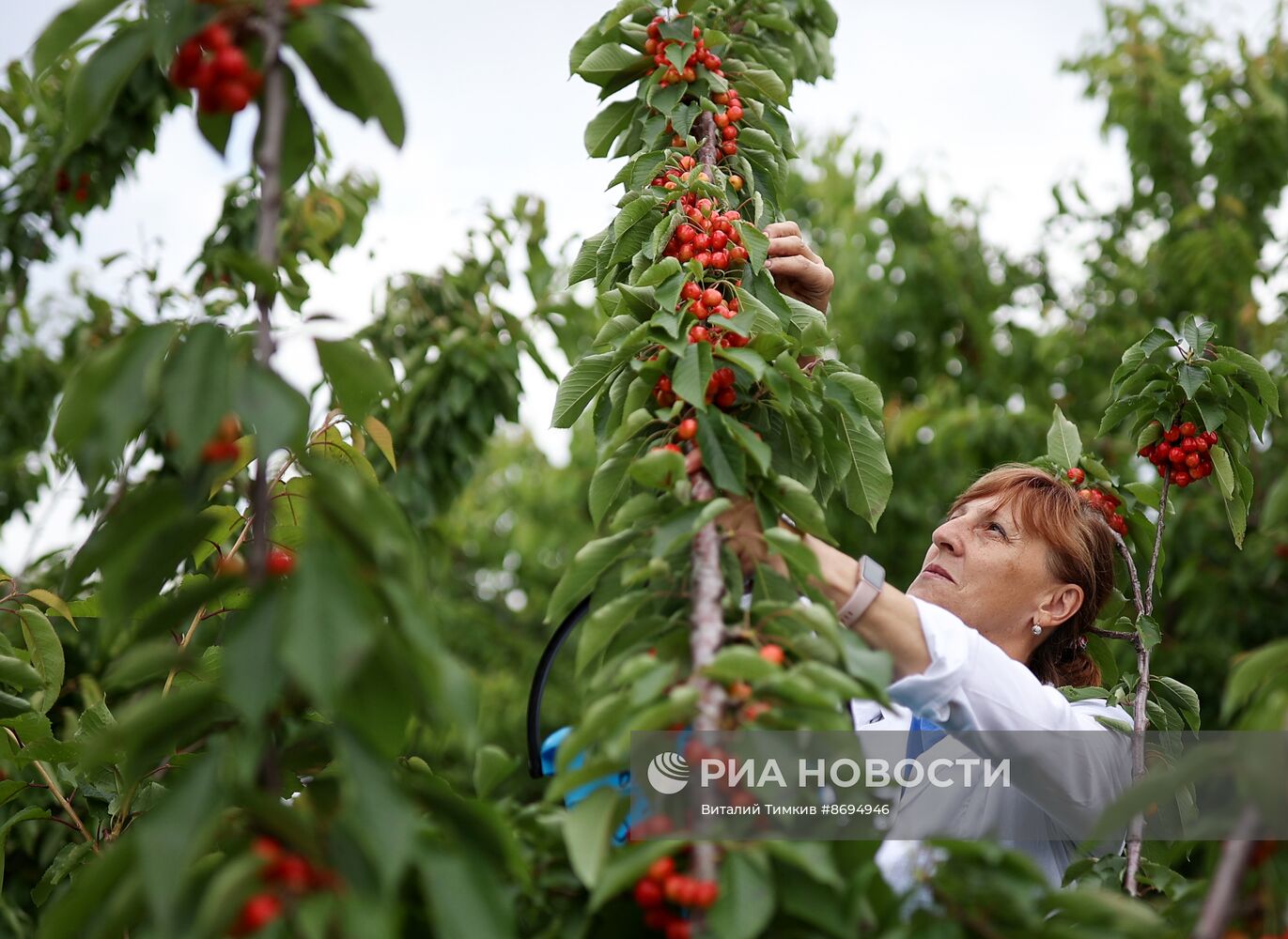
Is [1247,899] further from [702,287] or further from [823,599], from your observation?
[702,287]

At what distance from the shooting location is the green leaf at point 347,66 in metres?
1.48

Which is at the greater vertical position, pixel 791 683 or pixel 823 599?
pixel 823 599

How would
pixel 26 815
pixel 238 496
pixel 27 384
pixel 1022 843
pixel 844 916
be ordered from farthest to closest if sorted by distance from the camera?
pixel 27 384 < pixel 238 496 < pixel 1022 843 < pixel 26 815 < pixel 844 916

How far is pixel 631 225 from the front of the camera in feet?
8.02

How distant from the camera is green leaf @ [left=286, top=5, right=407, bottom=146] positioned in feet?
4.85

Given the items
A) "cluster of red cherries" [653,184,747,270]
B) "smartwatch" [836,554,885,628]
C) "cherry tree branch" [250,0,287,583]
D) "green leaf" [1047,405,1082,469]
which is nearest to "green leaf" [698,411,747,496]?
"smartwatch" [836,554,885,628]

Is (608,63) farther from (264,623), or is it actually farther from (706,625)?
(264,623)

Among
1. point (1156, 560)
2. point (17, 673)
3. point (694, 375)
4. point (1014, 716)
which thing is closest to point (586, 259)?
point (694, 375)

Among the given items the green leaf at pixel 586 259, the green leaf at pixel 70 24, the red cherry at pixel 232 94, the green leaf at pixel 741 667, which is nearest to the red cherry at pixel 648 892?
the green leaf at pixel 741 667

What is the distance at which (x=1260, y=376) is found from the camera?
2.62 m

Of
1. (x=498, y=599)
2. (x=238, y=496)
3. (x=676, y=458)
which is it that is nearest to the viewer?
(x=676, y=458)

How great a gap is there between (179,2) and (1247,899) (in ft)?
5.61

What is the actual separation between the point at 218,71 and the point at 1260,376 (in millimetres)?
2242

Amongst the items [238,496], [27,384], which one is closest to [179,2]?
[238,496]
